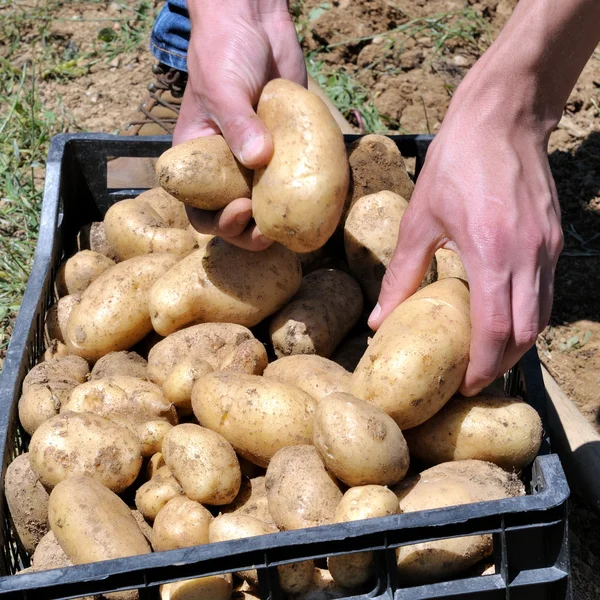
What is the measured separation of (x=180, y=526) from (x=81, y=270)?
922 millimetres

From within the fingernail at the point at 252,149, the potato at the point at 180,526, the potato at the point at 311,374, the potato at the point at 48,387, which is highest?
the fingernail at the point at 252,149

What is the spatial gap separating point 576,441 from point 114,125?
8.00 feet

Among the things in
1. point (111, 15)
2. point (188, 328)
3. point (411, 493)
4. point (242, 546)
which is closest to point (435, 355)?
point (411, 493)

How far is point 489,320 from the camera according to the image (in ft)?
4.74

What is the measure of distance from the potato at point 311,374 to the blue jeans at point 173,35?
4.91ft

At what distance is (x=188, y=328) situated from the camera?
1896 millimetres

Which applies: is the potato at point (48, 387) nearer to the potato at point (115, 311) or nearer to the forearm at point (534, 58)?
the potato at point (115, 311)

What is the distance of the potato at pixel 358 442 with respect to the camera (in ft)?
4.53

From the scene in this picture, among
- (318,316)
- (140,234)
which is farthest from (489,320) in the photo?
(140,234)

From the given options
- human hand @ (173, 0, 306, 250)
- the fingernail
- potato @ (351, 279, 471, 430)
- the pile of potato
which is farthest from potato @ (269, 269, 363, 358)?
the fingernail

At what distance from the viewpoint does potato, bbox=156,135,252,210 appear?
1.72 m

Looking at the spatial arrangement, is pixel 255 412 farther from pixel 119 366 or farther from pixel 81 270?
pixel 81 270

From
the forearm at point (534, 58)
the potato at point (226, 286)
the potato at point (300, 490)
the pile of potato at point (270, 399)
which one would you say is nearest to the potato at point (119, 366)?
the pile of potato at point (270, 399)

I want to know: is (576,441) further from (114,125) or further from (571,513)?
(114,125)
